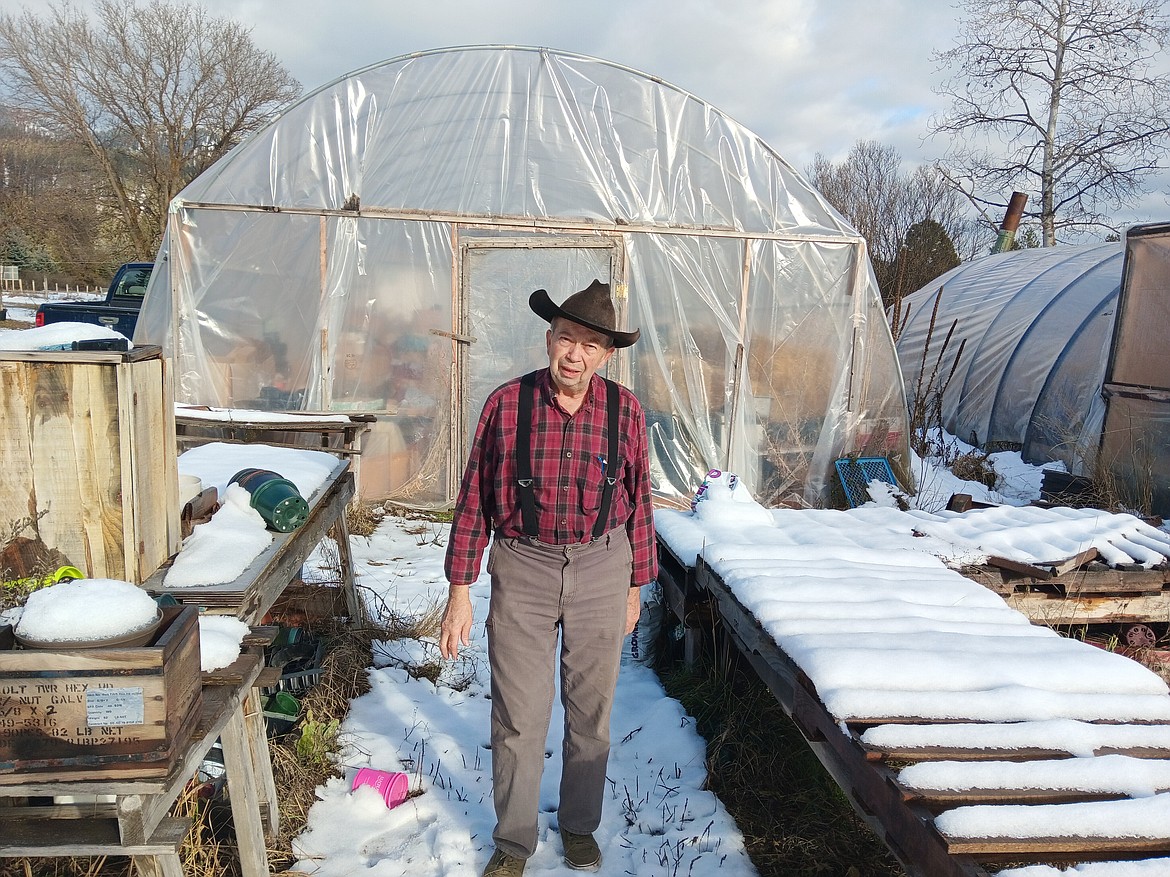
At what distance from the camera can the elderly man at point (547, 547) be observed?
A: 2.75 meters

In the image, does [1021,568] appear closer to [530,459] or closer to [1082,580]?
[1082,580]

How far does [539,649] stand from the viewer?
9.23 feet

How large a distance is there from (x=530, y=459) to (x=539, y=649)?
2.13ft

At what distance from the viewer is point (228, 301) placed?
7.29 meters

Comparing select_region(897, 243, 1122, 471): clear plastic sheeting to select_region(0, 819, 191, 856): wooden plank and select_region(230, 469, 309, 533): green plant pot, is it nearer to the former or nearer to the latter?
select_region(230, 469, 309, 533): green plant pot

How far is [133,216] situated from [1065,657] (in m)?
28.0

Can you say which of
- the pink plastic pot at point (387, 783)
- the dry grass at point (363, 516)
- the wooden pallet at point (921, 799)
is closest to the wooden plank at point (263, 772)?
the pink plastic pot at point (387, 783)

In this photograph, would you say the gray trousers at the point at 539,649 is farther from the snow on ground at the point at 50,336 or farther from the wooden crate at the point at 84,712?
the snow on ground at the point at 50,336

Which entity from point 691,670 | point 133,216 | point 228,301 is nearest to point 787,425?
point 691,670

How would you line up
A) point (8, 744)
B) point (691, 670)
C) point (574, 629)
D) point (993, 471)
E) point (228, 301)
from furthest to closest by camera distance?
1. point (993, 471)
2. point (228, 301)
3. point (691, 670)
4. point (574, 629)
5. point (8, 744)

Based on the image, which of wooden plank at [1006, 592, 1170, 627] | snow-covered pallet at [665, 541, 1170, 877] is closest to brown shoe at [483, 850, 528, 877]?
snow-covered pallet at [665, 541, 1170, 877]

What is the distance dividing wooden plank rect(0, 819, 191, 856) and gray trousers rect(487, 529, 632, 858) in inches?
43.2

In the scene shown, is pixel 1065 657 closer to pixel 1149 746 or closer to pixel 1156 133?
pixel 1149 746

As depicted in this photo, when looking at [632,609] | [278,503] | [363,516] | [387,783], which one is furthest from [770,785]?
[363,516]
